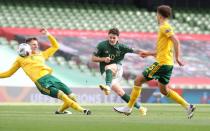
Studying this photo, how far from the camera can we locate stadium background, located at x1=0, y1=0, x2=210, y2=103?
30.1 metres

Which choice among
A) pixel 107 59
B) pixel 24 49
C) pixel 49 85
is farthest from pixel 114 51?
pixel 24 49

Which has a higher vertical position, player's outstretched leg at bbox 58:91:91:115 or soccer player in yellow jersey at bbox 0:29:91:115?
soccer player in yellow jersey at bbox 0:29:91:115

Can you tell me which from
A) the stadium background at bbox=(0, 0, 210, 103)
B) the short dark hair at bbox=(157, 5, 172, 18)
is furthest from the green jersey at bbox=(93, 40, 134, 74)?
the stadium background at bbox=(0, 0, 210, 103)

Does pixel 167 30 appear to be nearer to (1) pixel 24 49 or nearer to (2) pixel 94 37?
(1) pixel 24 49

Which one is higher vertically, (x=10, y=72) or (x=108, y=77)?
(x=10, y=72)

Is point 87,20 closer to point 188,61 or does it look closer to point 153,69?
point 188,61

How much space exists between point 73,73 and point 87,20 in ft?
19.9

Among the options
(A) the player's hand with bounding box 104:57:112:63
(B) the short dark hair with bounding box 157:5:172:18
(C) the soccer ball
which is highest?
(B) the short dark hair with bounding box 157:5:172:18

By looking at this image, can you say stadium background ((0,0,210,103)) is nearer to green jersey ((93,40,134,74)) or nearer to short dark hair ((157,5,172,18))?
green jersey ((93,40,134,74))

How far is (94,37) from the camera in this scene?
36.6 metres

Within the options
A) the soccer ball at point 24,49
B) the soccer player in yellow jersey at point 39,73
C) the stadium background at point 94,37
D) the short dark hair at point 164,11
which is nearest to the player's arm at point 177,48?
the short dark hair at point 164,11

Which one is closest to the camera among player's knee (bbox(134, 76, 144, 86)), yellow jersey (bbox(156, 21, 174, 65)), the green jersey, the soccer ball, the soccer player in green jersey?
yellow jersey (bbox(156, 21, 174, 65))

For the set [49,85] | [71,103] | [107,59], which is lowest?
[71,103]

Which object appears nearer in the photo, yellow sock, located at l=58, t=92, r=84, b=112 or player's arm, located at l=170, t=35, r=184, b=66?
player's arm, located at l=170, t=35, r=184, b=66
